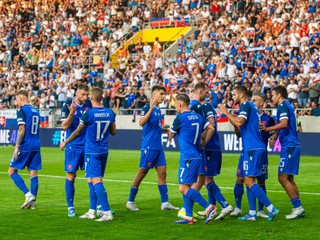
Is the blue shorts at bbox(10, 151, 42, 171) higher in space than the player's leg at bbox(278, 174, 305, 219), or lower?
higher

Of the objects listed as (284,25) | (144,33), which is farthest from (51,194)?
(144,33)

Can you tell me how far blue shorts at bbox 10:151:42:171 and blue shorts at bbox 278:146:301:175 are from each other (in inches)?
200

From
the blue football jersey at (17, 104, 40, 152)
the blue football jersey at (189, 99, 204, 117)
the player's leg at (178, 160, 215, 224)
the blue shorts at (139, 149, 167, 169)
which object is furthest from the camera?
the blue football jersey at (17, 104, 40, 152)

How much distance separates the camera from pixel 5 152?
118 ft

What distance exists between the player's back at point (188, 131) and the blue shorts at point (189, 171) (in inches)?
3.6

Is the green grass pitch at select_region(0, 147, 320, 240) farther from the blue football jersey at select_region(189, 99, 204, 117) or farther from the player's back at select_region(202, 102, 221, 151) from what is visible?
the blue football jersey at select_region(189, 99, 204, 117)

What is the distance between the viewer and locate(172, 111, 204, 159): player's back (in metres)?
13.5

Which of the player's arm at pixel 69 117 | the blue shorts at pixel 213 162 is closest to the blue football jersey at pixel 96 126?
the player's arm at pixel 69 117

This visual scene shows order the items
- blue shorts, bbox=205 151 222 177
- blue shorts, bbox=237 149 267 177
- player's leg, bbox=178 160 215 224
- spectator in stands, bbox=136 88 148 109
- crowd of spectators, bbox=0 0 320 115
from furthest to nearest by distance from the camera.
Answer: spectator in stands, bbox=136 88 148 109, crowd of spectators, bbox=0 0 320 115, blue shorts, bbox=205 151 222 177, blue shorts, bbox=237 149 267 177, player's leg, bbox=178 160 215 224

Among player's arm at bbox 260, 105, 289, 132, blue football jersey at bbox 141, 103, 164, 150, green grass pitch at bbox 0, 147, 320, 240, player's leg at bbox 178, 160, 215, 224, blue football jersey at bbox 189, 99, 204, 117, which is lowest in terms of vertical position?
green grass pitch at bbox 0, 147, 320, 240

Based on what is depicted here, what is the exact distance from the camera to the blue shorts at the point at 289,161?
14242 mm

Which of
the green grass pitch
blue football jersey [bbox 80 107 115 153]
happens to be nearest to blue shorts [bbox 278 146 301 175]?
the green grass pitch

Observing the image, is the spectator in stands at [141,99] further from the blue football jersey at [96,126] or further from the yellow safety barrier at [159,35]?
the blue football jersey at [96,126]

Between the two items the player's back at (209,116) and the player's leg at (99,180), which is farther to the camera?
the player's back at (209,116)
